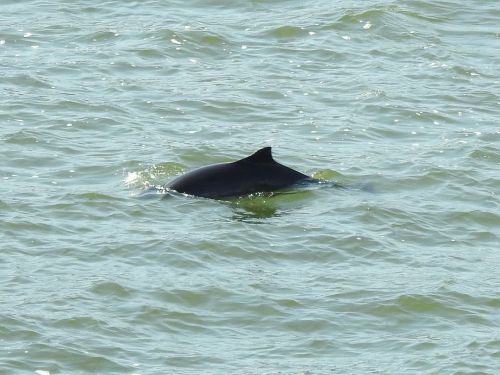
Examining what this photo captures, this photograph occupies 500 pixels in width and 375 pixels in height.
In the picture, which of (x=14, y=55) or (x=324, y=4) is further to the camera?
(x=324, y=4)

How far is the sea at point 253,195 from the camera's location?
39.7 ft

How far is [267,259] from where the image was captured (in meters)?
13.9

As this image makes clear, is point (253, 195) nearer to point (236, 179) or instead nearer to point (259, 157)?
point (236, 179)

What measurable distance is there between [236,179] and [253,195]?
248mm

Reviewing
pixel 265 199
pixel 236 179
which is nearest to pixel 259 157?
pixel 236 179

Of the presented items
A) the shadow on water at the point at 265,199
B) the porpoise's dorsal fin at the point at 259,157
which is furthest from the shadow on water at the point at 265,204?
the porpoise's dorsal fin at the point at 259,157

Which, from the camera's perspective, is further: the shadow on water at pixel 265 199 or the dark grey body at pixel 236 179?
the dark grey body at pixel 236 179

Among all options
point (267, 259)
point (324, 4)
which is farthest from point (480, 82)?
point (267, 259)

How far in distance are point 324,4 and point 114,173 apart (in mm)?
8375

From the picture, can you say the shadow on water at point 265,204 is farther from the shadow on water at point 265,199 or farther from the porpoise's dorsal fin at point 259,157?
the porpoise's dorsal fin at point 259,157

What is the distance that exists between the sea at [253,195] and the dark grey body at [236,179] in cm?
12

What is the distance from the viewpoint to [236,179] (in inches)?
607

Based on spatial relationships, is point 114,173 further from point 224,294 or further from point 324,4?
point 324,4

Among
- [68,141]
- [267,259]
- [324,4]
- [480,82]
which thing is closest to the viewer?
[267,259]
